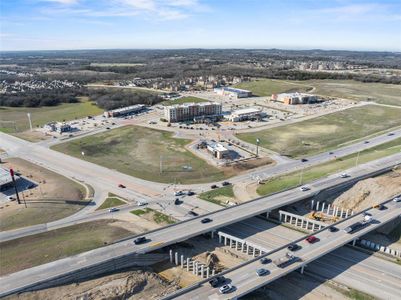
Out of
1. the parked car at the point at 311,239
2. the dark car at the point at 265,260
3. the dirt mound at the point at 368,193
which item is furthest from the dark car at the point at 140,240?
the dirt mound at the point at 368,193

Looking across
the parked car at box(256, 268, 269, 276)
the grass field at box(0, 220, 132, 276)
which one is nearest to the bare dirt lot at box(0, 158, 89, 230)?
the grass field at box(0, 220, 132, 276)

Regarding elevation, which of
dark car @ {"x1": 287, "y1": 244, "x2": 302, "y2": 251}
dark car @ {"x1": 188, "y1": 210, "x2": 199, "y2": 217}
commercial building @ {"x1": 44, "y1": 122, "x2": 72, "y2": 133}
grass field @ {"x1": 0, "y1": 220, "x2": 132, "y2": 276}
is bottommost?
grass field @ {"x1": 0, "y1": 220, "x2": 132, "y2": 276}

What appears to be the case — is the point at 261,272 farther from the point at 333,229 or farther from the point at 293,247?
the point at 333,229

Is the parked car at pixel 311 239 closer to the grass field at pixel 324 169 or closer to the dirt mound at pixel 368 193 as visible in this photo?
the grass field at pixel 324 169

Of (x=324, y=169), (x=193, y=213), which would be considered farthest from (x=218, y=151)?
(x=193, y=213)

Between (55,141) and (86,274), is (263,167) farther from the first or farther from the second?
(55,141)

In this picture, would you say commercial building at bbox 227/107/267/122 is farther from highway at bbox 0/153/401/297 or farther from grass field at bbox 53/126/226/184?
highway at bbox 0/153/401/297
